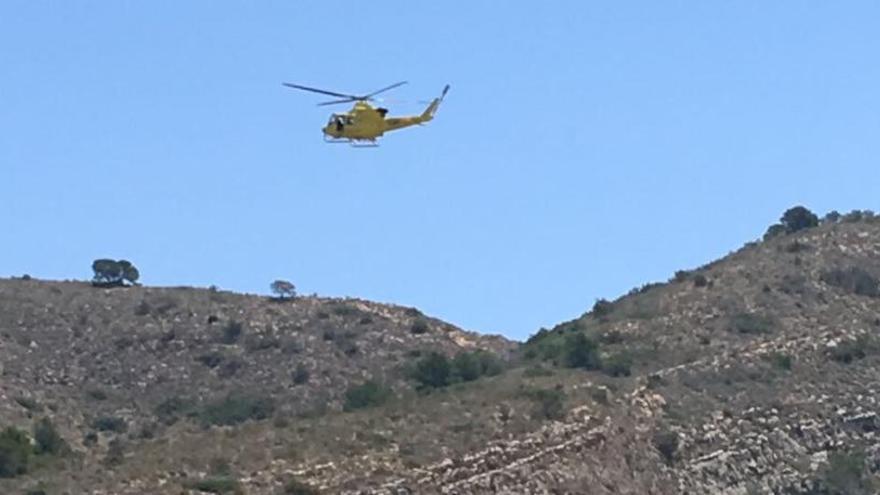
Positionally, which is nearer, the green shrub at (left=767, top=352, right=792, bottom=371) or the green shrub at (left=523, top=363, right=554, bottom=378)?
the green shrub at (left=523, top=363, right=554, bottom=378)

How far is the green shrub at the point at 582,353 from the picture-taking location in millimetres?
105125

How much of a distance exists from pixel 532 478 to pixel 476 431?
124 inches

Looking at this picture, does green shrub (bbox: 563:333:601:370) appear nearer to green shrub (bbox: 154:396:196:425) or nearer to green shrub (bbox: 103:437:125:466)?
green shrub (bbox: 154:396:196:425)

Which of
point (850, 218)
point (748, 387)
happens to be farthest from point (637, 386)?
point (850, 218)

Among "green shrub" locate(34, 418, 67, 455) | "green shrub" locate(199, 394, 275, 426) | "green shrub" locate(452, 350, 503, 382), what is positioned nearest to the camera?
"green shrub" locate(34, 418, 67, 455)

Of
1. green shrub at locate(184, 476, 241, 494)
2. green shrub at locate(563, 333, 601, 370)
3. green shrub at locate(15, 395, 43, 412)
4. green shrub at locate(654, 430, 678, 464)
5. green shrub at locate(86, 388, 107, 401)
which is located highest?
green shrub at locate(86, 388, 107, 401)

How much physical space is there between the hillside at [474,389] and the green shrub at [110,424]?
11 cm

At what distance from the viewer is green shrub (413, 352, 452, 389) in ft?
367

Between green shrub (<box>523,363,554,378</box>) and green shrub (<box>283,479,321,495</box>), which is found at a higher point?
green shrub (<box>523,363,554,378</box>)

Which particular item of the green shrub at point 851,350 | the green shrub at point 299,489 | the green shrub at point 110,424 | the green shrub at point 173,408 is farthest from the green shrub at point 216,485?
the green shrub at point 110,424

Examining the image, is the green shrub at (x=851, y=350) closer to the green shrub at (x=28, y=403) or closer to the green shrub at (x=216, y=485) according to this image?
the green shrub at (x=216, y=485)

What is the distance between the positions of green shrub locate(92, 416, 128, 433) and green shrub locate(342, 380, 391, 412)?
1398 centimetres

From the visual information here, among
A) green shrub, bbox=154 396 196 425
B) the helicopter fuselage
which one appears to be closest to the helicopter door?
the helicopter fuselage

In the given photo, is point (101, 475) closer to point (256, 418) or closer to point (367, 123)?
point (367, 123)
